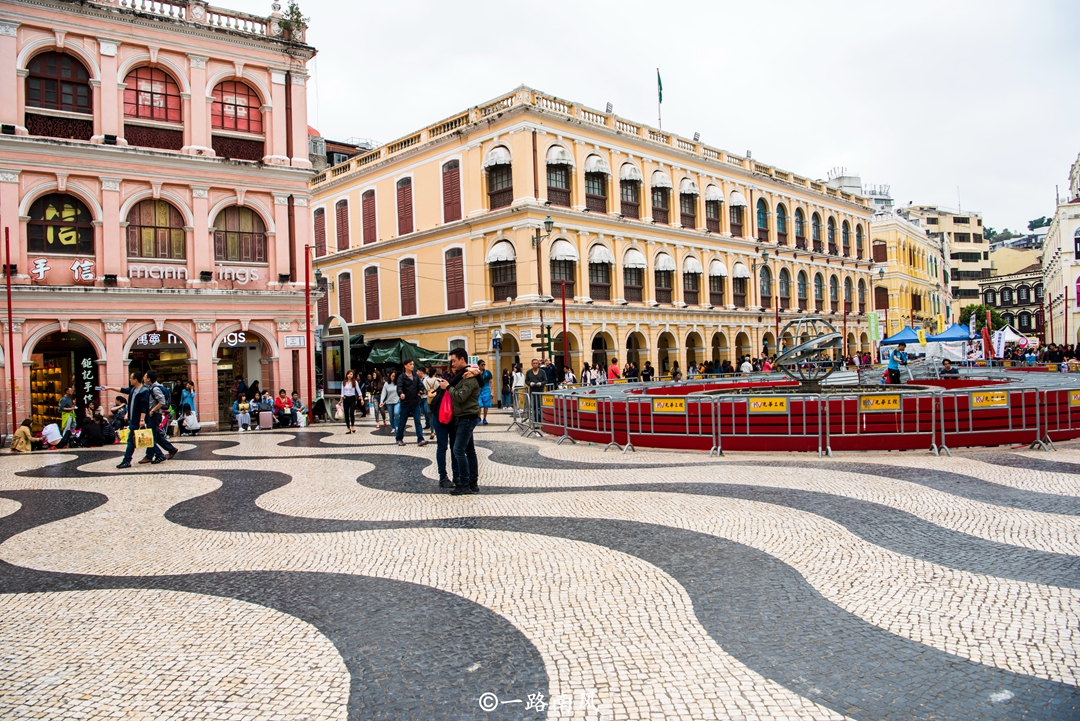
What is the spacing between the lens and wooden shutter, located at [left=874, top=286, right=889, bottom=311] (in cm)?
6694

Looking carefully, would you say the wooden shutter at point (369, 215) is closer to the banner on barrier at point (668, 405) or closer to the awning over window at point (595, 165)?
the awning over window at point (595, 165)

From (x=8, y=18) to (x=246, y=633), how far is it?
23414 millimetres

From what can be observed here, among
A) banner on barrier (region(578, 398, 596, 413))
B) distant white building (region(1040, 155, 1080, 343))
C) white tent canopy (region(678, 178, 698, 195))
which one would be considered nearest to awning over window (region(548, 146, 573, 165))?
white tent canopy (region(678, 178, 698, 195))

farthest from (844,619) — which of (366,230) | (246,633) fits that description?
(366,230)

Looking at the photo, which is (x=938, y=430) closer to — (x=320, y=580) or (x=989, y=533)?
(x=989, y=533)

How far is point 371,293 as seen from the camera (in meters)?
42.0

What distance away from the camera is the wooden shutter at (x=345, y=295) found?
4319cm

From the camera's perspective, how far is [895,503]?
9102 millimetres

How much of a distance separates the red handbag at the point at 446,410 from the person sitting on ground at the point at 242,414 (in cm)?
1505

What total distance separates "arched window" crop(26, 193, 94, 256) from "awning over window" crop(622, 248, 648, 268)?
76.6ft

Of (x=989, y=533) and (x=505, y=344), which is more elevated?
(x=505, y=344)

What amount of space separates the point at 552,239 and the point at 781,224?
2291 cm

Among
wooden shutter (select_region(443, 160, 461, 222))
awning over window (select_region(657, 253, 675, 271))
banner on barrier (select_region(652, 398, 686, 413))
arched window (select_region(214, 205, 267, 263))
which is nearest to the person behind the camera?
banner on barrier (select_region(652, 398, 686, 413))

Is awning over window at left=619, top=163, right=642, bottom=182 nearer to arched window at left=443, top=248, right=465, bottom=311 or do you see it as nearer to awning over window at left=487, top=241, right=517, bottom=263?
awning over window at left=487, top=241, right=517, bottom=263
